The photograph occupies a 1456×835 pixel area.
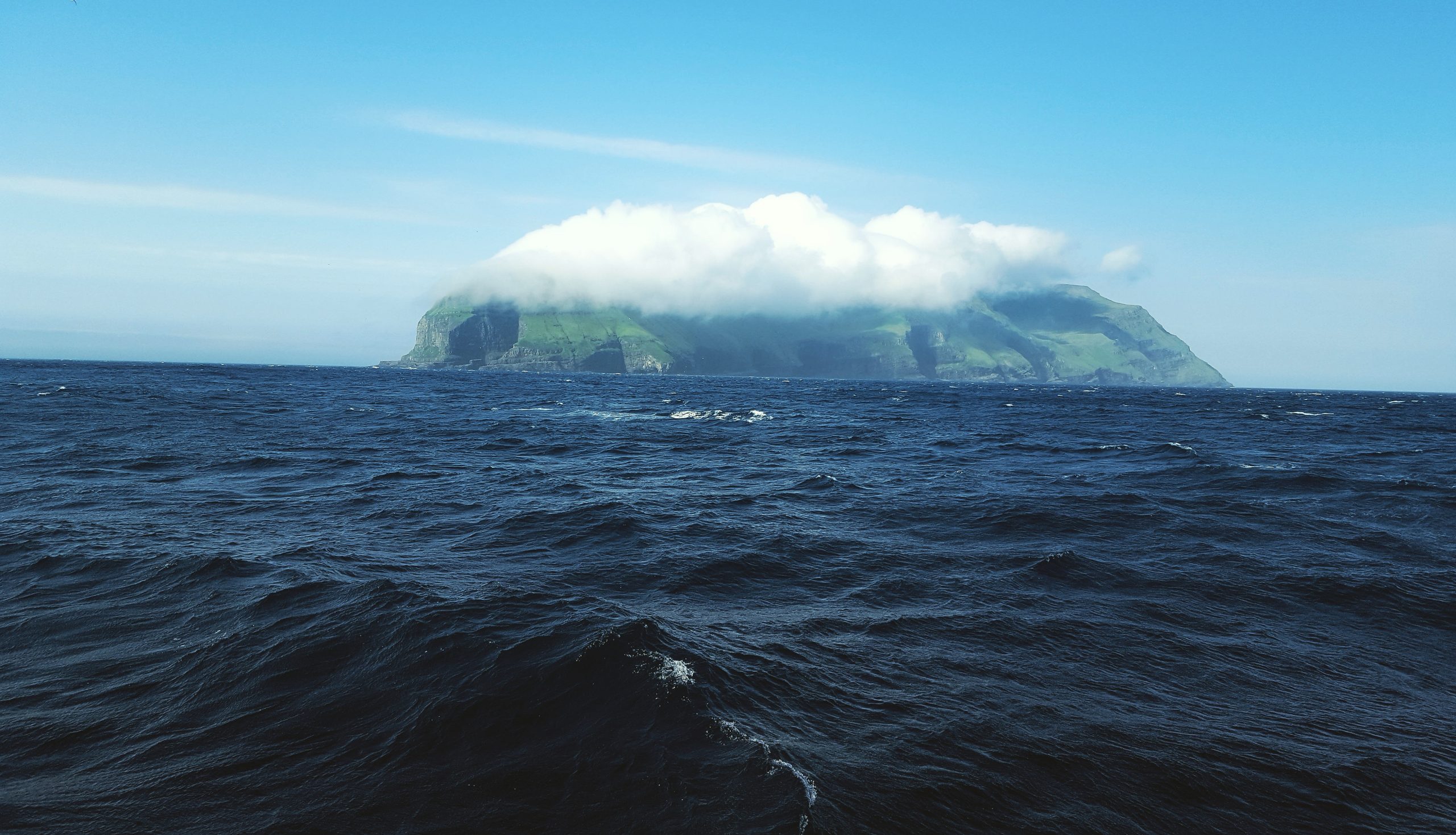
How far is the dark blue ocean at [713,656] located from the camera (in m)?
8.71

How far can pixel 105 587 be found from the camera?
608 inches

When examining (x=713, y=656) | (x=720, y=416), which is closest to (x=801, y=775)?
(x=713, y=656)

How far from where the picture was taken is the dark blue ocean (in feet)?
28.6

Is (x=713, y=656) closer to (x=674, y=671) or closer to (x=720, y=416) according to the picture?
(x=674, y=671)

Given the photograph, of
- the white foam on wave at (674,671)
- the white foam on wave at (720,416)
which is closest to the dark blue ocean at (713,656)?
the white foam on wave at (674,671)

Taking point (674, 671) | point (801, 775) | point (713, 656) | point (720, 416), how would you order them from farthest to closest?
point (720, 416)
point (713, 656)
point (674, 671)
point (801, 775)

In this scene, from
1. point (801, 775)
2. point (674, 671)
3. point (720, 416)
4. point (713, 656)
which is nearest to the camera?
point (801, 775)

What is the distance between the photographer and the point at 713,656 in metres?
12.7

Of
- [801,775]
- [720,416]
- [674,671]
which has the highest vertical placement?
[720,416]

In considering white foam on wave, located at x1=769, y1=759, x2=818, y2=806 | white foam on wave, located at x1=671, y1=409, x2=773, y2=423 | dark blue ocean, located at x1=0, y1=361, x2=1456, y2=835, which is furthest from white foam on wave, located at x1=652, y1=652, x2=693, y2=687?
white foam on wave, located at x1=671, y1=409, x2=773, y2=423

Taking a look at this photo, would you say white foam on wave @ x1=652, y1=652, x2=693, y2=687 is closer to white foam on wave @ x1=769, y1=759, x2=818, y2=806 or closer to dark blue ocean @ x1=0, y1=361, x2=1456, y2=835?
dark blue ocean @ x1=0, y1=361, x2=1456, y2=835

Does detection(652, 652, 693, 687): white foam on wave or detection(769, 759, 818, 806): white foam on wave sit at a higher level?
detection(652, 652, 693, 687): white foam on wave

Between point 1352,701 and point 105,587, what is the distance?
24.0 metres

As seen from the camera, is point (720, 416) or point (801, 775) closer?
point (801, 775)
